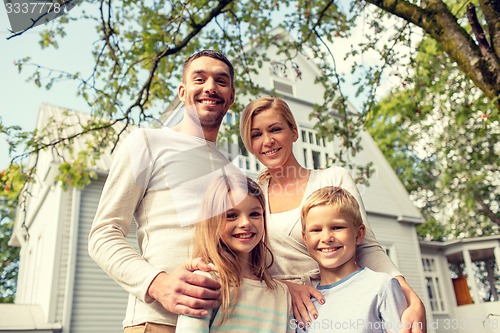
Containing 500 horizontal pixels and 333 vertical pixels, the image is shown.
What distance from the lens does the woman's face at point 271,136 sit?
1.98m

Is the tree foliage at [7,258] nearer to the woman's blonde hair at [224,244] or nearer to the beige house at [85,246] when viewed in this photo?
the beige house at [85,246]

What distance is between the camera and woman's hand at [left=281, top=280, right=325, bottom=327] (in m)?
1.58

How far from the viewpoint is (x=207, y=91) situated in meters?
1.87

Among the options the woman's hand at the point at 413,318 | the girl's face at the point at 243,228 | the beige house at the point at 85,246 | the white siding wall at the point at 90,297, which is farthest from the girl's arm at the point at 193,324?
the white siding wall at the point at 90,297

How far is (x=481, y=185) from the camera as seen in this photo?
63.1ft

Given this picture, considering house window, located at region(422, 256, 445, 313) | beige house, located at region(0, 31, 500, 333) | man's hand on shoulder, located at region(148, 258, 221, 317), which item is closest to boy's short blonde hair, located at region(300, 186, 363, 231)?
man's hand on shoulder, located at region(148, 258, 221, 317)

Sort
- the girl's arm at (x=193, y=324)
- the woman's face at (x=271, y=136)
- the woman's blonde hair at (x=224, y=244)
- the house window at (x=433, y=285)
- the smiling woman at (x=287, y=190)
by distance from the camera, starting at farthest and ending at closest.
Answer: the house window at (x=433, y=285) < the woman's face at (x=271, y=136) < the smiling woman at (x=287, y=190) < the woman's blonde hair at (x=224, y=244) < the girl's arm at (x=193, y=324)

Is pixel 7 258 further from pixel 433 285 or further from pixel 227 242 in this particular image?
pixel 227 242

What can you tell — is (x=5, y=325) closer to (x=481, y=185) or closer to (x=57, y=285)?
(x=57, y=285)

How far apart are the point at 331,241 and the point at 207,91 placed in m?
0.77

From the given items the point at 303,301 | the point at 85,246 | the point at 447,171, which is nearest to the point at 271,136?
the point at 303,301

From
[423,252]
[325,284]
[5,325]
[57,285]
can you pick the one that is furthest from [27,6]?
[423,252]

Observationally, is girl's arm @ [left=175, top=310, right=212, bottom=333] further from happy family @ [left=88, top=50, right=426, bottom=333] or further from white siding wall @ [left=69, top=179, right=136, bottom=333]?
white siding wall @ [left=69, top=179, right=136, bottom=333]

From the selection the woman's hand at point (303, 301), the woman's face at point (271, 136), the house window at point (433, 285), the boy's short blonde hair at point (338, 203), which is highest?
the house window at point (433, 285)
